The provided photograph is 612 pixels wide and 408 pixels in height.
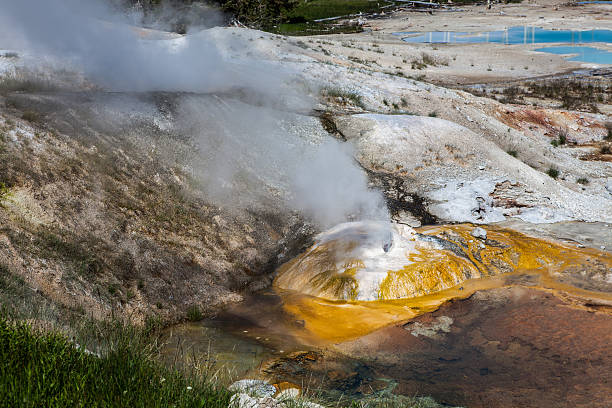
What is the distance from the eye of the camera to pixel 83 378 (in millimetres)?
2568

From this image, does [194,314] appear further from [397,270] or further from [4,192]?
[397,270]

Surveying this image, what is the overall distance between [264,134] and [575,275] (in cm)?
571

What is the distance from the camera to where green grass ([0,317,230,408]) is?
2414mm

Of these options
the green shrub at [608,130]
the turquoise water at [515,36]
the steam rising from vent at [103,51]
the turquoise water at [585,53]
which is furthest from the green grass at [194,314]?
the turquoise water at [515,36]

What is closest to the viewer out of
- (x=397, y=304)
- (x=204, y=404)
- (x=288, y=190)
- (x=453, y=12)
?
(x=204, y=404)

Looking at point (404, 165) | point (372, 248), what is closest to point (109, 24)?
point (404, 165)

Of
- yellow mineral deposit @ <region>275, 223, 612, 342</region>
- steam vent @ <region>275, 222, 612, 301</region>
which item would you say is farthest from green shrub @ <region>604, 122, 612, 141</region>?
steam vent @ <region>275, 222, 612, 301</region>

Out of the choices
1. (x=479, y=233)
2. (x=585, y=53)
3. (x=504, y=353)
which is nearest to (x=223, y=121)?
(x=479, y=233)

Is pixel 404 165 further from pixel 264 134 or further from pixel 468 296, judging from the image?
pixel 468 296

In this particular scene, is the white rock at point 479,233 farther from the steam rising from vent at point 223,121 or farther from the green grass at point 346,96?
the green grass at point 346,96

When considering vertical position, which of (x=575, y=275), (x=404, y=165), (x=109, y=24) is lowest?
(x=575, y=275)

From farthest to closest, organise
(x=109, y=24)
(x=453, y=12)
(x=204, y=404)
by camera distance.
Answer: (x=453, y=12) → (x=109, y=24) → (x=204, y=404)

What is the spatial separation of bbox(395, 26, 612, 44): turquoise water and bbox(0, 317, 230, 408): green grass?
36.5 m

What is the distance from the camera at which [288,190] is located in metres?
9.17
